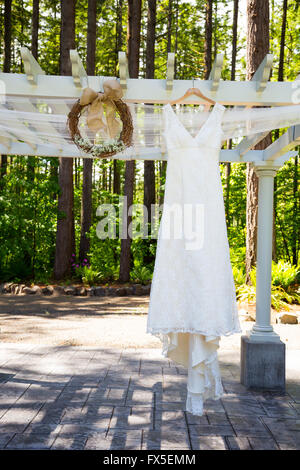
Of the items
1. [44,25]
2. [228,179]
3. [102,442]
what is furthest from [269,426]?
[44,25]

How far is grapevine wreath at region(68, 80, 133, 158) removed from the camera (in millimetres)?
2766

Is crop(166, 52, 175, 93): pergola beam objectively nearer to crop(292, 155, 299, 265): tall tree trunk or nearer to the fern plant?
the fern plant

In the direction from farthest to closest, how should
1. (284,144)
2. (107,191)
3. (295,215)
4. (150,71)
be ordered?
(107,191)
(295,215)
(150,71)
(284,144)

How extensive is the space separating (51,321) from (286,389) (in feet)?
14.0

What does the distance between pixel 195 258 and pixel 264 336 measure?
1.71 meters

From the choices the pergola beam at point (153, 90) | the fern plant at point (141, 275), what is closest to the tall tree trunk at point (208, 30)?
the fern plant at point (141, 275)

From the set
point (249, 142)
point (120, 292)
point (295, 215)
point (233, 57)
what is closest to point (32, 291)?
point (120, 292)

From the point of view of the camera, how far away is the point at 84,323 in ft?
23.2

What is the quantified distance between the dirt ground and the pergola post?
64.4 inches

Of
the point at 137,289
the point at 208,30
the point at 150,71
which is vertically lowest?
the point at 137,289

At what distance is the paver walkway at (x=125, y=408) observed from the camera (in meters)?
2.83

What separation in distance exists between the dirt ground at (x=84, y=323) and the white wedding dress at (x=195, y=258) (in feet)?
9.53

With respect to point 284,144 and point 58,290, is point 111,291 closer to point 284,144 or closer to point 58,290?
point 58,290

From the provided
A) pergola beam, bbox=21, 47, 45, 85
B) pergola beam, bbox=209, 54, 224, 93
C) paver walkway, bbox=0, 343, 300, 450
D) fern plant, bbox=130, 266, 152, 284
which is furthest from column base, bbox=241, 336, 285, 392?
fern plant, bbox=130, 266, 152, 284
